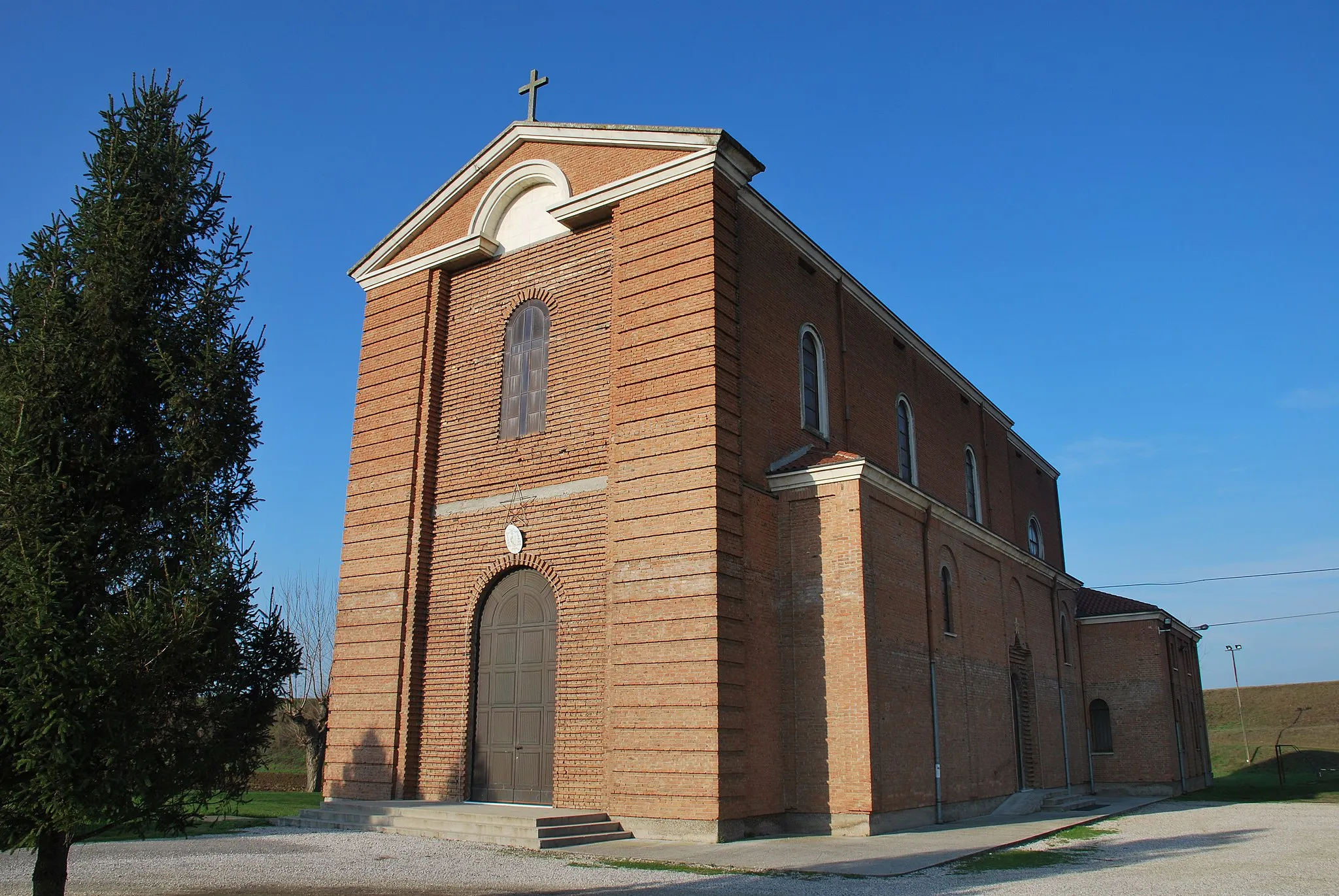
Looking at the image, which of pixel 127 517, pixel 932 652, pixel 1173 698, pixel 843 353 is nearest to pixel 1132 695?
pixel 1173 698

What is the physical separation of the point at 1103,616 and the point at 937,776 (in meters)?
14.2

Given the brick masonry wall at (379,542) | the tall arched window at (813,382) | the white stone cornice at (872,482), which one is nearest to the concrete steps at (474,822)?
the brick masonry wall at (379,542)

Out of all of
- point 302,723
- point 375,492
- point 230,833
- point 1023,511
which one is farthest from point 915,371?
point 302,723

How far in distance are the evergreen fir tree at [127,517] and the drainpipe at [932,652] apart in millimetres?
11317

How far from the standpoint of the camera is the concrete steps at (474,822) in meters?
12.8

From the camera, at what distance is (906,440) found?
884 inches

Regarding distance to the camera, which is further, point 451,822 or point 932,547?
point 932,547

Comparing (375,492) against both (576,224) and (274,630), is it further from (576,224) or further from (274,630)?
(274,630)

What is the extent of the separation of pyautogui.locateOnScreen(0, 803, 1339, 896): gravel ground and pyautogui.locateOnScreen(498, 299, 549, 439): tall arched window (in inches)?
262

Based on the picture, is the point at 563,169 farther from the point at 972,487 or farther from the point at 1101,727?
the point at 1101,727

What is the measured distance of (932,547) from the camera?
17.7 m

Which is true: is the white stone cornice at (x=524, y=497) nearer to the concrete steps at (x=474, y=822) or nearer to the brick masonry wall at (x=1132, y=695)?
the concrete steps at (x=474, y=822)

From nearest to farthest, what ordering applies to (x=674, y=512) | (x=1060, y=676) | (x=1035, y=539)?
(x=674, y=512) → (x=1060, y=676) → (x=1035, y=539)

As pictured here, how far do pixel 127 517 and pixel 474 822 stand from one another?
7292 mm
